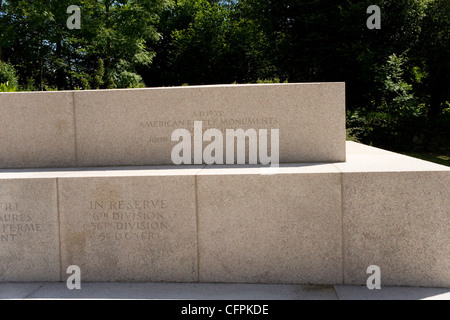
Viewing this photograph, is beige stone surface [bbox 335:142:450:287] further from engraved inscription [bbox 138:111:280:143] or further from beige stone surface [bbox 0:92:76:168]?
beige stone surface [bbox 0:92:76:168]

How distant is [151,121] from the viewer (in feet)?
18.4

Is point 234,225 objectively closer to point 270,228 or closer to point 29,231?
point 270,228

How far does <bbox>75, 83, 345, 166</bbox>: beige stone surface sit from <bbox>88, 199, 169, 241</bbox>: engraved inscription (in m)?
1.20

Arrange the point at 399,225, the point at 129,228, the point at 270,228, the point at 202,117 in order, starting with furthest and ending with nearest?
the point at 202,117 < the point at 129,228 < the point at 270,228 < the point at 399,225

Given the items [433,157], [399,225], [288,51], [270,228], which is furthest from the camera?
[288,51]

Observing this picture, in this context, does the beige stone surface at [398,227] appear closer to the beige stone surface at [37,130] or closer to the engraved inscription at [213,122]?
the engraved inscription at [213,122]

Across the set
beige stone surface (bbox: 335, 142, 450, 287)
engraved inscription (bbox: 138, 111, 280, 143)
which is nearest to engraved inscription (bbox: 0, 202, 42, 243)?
engraved inscription (bbox: 138, 111, 280, 143)

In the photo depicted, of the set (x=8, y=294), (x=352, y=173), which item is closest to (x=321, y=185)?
(x=352, y=173)

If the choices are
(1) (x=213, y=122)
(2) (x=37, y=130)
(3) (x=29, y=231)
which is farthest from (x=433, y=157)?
(3) (x=29, y=231)

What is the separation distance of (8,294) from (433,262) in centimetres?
464

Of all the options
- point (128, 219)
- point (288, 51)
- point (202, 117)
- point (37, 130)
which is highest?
point (288, 51)

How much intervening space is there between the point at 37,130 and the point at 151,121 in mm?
1686

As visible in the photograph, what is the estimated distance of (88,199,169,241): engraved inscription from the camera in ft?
14.9
